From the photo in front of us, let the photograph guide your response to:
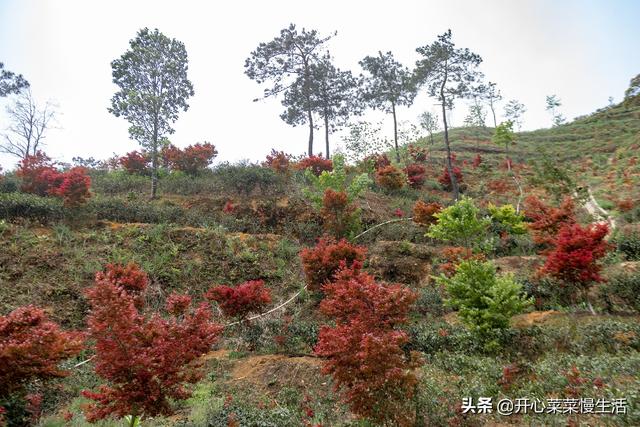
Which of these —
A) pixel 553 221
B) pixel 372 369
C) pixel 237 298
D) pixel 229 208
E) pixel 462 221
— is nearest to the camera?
pixel 372 369

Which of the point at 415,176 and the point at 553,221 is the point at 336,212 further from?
the point at 415,176

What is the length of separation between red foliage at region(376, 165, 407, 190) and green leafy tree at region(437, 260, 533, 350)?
13.2 m

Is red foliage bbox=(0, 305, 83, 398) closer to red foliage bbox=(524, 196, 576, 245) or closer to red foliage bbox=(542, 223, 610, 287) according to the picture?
red foliage bbox=(542, 223, 610, 287)

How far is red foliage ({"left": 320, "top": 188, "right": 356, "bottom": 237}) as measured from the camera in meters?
15.4

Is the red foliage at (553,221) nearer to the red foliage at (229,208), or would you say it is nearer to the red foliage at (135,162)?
the red foliage at (229,208)

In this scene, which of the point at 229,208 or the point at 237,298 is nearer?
the point at 237,298

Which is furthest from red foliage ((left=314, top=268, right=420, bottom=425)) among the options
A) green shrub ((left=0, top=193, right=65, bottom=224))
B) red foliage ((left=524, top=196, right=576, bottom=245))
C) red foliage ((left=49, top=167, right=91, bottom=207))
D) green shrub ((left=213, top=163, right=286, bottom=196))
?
green shrub ((left=213, top=163, right=286, bottom=196))

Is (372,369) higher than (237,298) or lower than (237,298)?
lower

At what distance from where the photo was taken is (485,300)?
857cm

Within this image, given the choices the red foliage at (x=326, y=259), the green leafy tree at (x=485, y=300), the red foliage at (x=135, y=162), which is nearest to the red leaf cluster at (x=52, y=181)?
the red foliage at (x=135, y=162)

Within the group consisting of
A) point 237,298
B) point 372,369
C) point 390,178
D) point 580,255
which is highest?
point 390,178

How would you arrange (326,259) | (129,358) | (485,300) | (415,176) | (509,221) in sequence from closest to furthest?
(129,358), (485,300), (326,259), (509,221), (415,176)

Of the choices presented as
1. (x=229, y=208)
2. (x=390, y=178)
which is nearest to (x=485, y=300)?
(x=229, y=208)

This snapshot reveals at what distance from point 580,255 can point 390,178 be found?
538 inches
